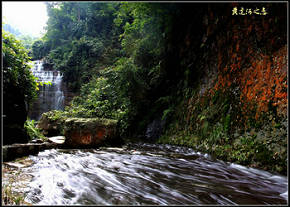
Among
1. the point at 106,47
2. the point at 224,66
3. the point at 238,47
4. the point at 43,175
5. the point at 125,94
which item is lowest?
the point at 43,175

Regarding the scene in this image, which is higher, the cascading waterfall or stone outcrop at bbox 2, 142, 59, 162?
the cascading waterfall

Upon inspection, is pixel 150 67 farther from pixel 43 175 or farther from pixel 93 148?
pixel 43 175

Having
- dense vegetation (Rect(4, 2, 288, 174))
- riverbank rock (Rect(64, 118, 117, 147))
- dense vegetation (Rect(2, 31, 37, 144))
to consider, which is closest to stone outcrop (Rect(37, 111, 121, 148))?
riverbank rock (Rect(64, 118, 117, 147))

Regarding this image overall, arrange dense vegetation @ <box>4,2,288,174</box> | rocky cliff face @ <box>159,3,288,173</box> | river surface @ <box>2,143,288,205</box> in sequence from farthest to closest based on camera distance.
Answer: dense vegetation @ <box>4,2,288,174</box> → rocky cliff face @ <box>159,3,288,173</box> → river surface @ <box>2,143,288,205</box>

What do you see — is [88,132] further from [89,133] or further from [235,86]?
[235,86]

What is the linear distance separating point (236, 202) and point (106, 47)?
1849cm

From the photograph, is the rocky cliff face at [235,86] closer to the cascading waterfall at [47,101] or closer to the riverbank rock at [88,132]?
the riverbank rock at [88,132]

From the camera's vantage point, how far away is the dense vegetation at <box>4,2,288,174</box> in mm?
3910

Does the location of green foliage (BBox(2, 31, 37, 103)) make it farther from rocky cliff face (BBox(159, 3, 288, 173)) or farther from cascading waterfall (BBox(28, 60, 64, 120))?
cascading waterfall (BBox(28, 60, 64, 120))

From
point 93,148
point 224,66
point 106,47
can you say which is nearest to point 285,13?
point 224,66

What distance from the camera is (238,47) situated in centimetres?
536

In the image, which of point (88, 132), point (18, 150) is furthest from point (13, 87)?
point (88, 132)

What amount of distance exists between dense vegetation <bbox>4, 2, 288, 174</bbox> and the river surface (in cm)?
68

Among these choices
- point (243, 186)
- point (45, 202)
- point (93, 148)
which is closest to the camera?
point (45, 202)
